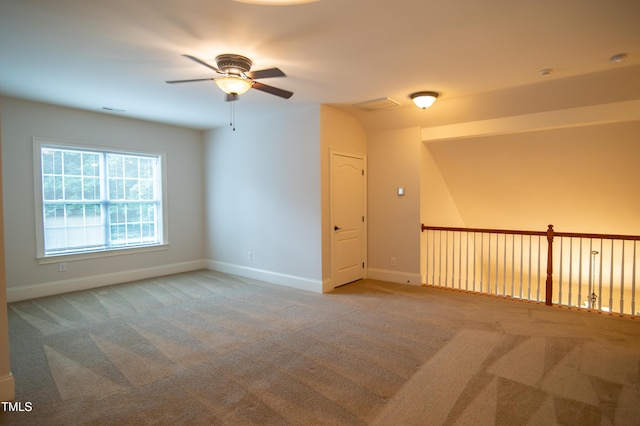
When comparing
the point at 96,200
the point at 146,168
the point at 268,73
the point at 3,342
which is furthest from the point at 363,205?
the point at 3,342

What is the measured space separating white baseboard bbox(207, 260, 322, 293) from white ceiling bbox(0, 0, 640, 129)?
270cm

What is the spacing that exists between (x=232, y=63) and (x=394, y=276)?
398 centimetres

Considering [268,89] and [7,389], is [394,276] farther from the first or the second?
[7,389]

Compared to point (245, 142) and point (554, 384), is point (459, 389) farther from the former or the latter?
point (245, 142)

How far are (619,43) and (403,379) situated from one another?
134 inches

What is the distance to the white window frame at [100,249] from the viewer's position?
186 inches

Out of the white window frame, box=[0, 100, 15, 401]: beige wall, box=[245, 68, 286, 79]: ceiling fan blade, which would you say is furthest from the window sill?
box=[245, 68, 286, 79]: ceiling fan blade

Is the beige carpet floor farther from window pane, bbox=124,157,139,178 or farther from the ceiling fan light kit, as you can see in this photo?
the ceiling fan light kit

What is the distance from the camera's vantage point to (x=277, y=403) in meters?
2.28

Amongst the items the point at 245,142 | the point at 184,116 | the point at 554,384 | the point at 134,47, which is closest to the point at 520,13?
the point at 554,384

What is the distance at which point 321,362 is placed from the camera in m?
2.83

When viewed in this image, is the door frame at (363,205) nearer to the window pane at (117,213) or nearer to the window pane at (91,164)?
the window pane at (117,213)

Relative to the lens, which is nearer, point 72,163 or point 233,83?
point 233,83

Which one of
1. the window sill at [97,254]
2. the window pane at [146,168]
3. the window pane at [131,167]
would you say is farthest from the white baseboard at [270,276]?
the window pane at [131,167]
